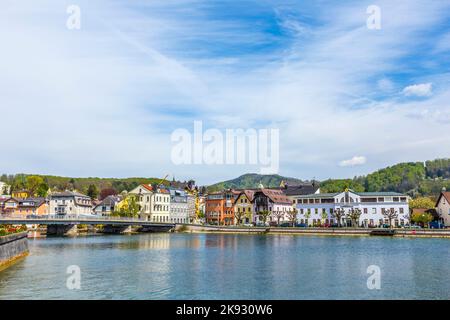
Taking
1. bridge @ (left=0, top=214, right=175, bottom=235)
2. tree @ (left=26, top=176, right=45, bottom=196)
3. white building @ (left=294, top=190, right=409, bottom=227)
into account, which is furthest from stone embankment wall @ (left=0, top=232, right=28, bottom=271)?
tree @ (left=26, top=176, right=45, bottom=196)

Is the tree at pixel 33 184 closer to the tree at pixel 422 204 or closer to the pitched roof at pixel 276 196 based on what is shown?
the pitched roof at pixel 276 196

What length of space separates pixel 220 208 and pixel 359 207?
147 feet

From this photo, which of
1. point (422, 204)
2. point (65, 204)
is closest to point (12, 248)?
point (65, 204)

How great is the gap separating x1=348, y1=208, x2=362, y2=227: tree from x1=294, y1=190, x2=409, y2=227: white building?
1256 mm

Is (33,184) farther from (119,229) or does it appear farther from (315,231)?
(315,231)

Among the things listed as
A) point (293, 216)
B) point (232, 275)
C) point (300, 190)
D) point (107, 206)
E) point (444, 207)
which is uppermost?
point (300, 190)

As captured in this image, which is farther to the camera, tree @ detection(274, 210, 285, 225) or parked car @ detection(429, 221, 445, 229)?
tree @ detection(274, 210, 285, 225)

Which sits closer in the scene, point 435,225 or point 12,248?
point 12,248

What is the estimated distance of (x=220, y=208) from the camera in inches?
5561

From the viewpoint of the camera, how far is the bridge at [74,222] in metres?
85.8

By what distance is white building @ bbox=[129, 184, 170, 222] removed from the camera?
13829cm

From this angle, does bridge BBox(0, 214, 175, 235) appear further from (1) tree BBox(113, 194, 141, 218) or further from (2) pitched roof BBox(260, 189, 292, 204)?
(2) pitched roof BBox(260, 189, 292, 204)
